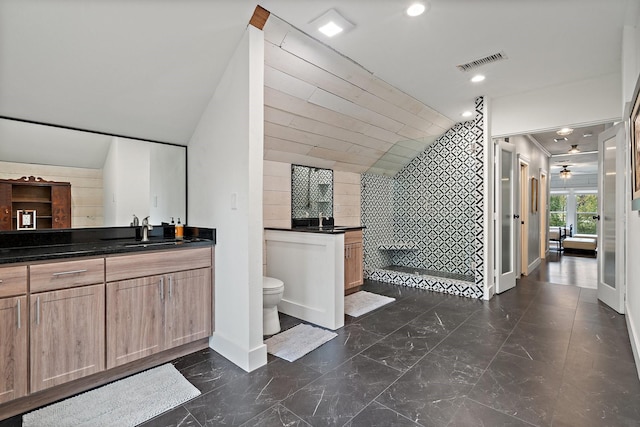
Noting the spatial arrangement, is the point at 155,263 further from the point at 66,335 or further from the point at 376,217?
the point at 376,217

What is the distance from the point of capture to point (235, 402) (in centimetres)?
189

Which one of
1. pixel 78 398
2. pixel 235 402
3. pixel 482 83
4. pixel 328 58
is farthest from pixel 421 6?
pixel 78 398

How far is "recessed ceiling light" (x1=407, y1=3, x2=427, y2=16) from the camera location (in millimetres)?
2191

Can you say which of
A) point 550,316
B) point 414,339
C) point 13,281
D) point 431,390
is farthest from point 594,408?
point 13,281

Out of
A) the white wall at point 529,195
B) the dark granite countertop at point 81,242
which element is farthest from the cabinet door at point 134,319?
the white wall at point 529,195

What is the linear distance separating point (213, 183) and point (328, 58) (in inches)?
58.0

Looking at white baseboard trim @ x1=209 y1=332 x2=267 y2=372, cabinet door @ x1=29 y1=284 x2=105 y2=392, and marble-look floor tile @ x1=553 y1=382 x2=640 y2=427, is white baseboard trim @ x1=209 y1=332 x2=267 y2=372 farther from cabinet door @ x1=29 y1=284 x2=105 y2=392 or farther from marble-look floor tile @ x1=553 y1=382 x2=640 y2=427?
marble-look floor tile @ x1=553 y1=382 x2=640 y2=427

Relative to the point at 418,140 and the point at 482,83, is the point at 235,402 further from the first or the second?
the point at 418,140

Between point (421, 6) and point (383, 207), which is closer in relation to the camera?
point (421, 6)

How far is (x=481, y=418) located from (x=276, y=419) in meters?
1.09

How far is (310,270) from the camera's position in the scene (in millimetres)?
3262

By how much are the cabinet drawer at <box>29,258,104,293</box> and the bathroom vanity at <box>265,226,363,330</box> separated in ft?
5.75

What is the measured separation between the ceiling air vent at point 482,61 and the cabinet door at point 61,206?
3.56 m

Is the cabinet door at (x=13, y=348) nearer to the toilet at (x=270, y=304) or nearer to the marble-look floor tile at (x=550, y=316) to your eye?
the toilet at (x=270, y=304)
